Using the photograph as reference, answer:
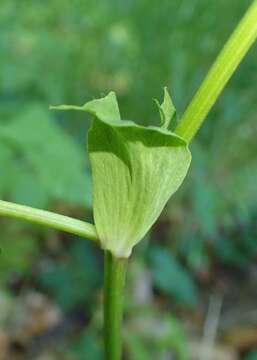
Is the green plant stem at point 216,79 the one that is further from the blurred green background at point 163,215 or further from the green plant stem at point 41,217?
the blurred green background at point 163,215

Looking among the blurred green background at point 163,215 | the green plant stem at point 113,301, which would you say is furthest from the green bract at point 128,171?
the blurred green background at point 163,215

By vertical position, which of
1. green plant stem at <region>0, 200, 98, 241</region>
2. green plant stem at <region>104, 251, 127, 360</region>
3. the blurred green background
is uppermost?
green plant stem at <region>0, 200, 98, 241</region>

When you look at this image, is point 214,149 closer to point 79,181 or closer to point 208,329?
point 208,329

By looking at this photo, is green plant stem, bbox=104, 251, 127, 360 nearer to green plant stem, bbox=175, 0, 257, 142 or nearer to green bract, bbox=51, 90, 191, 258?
green bract, bbox=51, 90, 191, 258

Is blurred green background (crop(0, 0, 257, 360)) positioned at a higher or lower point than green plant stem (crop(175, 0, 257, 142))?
lower

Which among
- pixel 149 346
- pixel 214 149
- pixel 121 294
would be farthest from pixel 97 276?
pixel 121 294

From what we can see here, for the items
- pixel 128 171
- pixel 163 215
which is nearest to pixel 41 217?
pixel 128 171

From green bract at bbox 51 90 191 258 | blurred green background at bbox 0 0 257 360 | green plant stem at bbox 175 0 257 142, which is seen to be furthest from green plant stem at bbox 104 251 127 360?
blurred green background at bbox 0 0 257 360

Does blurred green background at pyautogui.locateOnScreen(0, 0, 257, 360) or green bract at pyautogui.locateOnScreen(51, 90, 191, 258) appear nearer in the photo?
green bract at pyautogui.locateOnScreen(51, 90, 191, 258)
